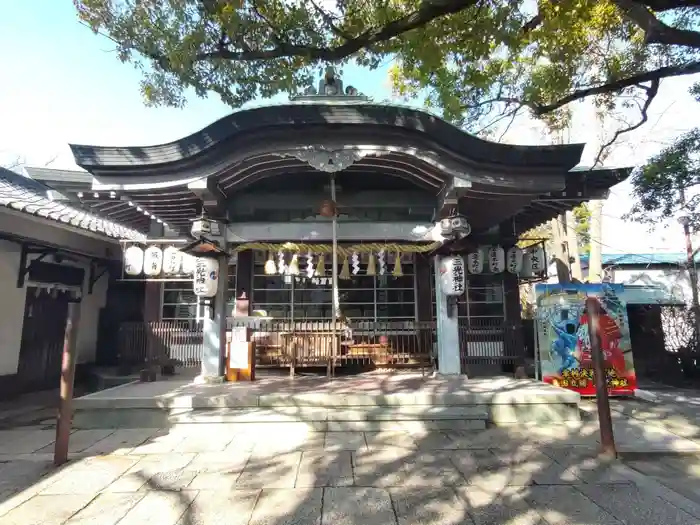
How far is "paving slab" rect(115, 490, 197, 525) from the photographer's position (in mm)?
3777

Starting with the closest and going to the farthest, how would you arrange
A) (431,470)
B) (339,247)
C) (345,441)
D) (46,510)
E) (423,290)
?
(46,510) → (431,470) → (345,441) → (339,247) → (423,290)

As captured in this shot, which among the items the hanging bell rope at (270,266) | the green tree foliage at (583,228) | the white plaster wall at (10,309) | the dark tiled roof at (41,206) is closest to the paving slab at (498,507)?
the hanging bell rope at (270,266)

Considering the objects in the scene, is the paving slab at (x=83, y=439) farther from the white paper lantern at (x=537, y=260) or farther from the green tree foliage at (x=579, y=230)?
the green tree foliage at (x=579, y=230)

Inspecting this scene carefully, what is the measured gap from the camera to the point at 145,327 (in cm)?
1058

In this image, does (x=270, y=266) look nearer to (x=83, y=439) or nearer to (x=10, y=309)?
(x=83, y=439)

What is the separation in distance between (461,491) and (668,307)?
38.6 feet

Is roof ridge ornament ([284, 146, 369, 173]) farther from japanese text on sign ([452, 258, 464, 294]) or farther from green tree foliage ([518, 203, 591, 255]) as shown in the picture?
green tree foliage ([518, 203, 591, 255])

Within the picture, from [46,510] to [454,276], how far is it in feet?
23.1

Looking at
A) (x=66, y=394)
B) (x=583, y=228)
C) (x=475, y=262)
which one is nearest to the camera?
(x=66, y=394)

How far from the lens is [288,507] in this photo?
4020mm

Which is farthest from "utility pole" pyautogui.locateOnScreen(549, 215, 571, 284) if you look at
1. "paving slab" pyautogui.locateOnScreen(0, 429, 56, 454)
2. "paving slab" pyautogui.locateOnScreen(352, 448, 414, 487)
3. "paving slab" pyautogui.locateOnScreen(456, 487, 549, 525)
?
"paving slab" pyautogui.locateOnScreen(0, 429, 56, 454)

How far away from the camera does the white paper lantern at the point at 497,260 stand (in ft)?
34.0

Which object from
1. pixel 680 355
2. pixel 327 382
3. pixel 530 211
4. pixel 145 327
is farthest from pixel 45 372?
pixel 680 355

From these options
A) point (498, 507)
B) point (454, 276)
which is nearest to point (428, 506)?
point (498, 507)
